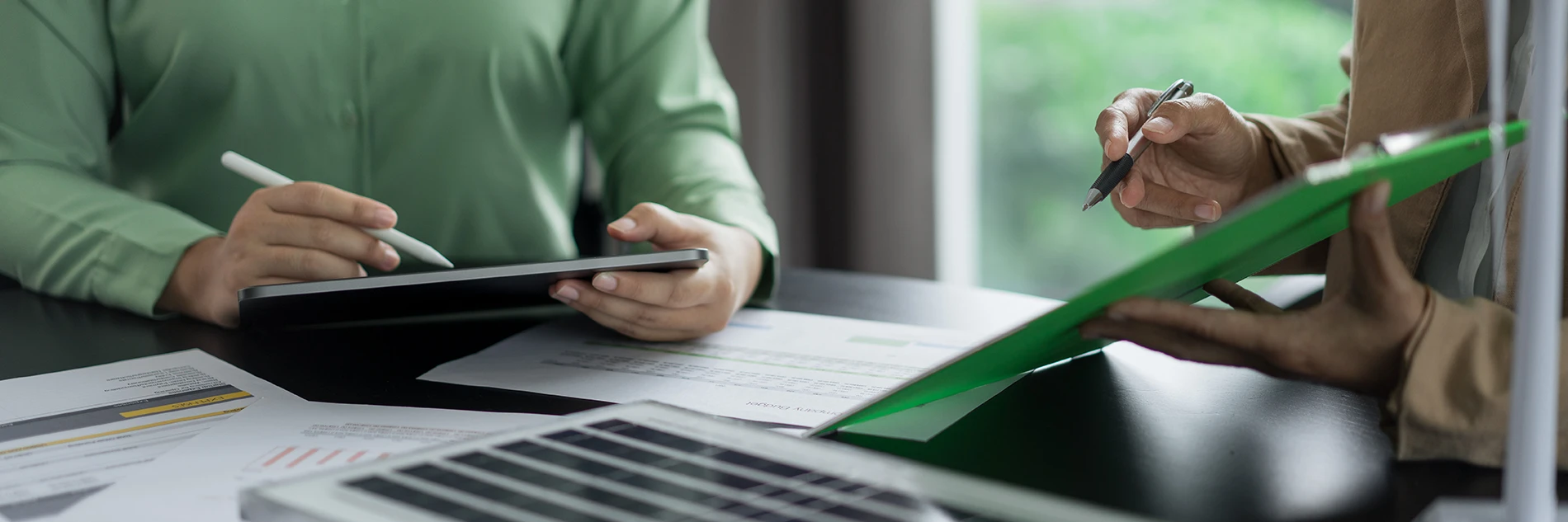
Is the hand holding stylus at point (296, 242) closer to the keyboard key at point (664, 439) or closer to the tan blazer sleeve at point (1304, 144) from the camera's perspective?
the keyboard key at point (664, 439)

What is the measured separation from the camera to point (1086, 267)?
275 centimetres

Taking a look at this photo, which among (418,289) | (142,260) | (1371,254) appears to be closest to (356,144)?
(142,260)

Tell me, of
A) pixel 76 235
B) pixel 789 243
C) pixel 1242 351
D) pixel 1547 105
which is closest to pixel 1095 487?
pixel 1242 351

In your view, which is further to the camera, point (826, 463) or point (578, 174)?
point (578, 174)

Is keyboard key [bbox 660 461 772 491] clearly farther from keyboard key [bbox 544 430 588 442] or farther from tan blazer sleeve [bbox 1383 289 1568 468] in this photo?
tan blazer sleeve [bbox 1383 289 1568 468]

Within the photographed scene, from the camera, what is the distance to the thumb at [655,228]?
0.80 m

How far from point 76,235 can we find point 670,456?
745 mm

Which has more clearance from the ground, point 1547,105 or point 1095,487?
point 1547,105

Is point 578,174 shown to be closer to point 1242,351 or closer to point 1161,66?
point 1242,351

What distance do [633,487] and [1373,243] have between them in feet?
0.91

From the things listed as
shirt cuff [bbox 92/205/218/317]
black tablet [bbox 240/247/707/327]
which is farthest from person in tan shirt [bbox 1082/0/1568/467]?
shirt cuff [bbox 92/205/218/317]

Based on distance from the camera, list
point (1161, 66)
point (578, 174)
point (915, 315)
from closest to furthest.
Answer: point (915, 315), point (578, 174), point (1161, 66)

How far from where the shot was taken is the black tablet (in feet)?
2.07

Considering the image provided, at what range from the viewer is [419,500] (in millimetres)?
325
